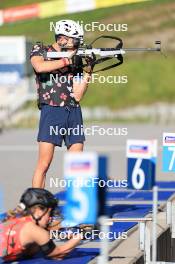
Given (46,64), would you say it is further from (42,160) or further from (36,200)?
(36,200)

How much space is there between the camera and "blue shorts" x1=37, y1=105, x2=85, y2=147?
27.6ft

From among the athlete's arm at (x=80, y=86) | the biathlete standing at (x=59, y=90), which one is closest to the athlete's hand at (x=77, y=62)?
the biathlete standing at (x=59, y=90)

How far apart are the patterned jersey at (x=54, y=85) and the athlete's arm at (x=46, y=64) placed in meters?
0.05

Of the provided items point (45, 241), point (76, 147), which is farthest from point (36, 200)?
point (76, 147)

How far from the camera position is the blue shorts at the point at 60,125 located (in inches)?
332

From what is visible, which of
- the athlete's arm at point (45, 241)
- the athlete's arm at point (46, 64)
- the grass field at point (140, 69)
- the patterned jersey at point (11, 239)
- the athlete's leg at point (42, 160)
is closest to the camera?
the athlete's arm at point (45, 241)

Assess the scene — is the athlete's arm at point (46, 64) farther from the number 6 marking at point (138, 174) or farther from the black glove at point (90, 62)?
the number 6 marking at point (138, 174)

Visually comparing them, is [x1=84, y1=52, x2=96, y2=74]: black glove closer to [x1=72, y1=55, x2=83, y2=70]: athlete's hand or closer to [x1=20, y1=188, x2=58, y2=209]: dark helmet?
[x1=72, y1=55, x2=83, y2=70]: athlete's hand

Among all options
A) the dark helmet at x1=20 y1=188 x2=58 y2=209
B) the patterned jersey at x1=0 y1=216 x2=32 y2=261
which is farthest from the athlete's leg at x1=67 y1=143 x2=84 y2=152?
the dark helmet at x1=20 y1=188 x2=58 y2=209

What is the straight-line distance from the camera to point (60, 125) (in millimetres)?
8438

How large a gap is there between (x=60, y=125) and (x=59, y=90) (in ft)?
0.90

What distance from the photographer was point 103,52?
846 cm

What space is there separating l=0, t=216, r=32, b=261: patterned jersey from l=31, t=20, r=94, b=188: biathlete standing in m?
1.31

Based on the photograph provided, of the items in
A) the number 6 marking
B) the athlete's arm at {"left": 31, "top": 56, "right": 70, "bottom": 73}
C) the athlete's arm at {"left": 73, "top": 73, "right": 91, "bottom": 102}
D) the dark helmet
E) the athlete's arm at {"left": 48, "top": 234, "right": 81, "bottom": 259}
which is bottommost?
the athlete's arm at {"left": 48, "top": 234, "right": 81, "bottom": 259}
